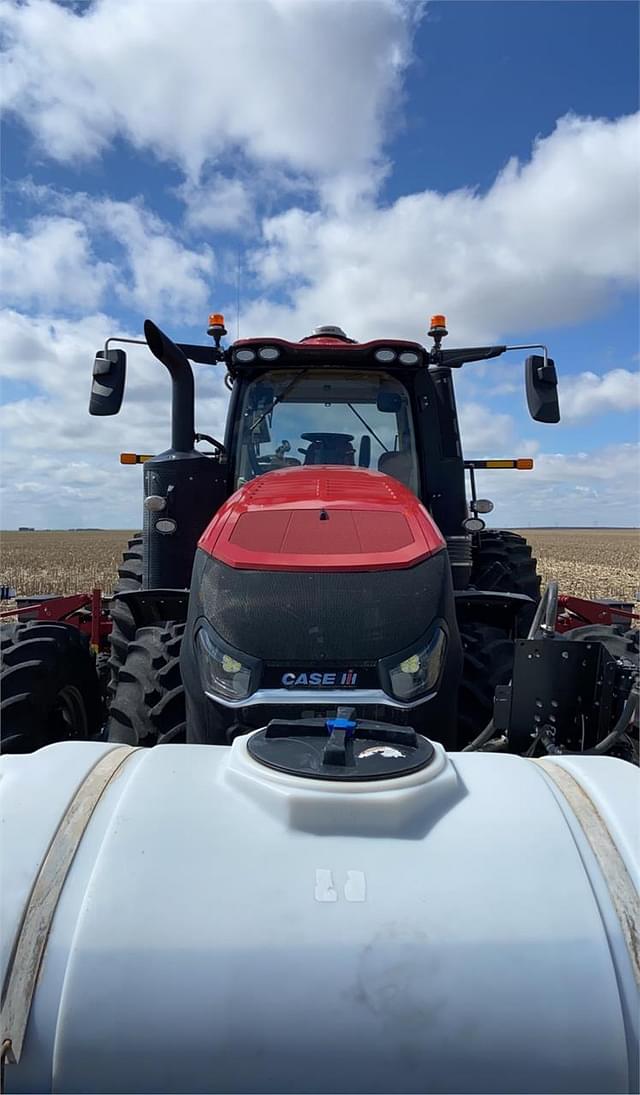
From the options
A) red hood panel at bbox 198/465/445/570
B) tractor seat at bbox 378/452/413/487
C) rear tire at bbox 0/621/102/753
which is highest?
tractor seat at bbox 378/452/413/487

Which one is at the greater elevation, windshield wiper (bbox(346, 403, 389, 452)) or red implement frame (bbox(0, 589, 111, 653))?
windshield wiper (bbox(346, 403, 389, 452))

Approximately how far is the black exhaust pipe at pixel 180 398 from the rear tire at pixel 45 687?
1272 millimetres

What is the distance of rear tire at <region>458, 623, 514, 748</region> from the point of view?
313 cm

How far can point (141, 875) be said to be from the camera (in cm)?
123

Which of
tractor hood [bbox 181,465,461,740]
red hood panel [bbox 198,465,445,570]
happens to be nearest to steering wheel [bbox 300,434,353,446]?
red hood panel [bbox 198,465,445,570]

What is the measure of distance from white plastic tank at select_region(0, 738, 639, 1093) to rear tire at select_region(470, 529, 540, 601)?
3.78m

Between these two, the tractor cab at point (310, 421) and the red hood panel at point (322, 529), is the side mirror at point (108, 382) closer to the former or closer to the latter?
the tractor cab at point (310, 421)

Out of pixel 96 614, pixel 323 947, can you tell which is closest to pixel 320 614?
pixel 323 947

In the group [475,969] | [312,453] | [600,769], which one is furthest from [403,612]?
[312,453]

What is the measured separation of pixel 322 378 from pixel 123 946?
3.50 m

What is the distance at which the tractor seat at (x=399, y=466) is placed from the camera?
4.25m

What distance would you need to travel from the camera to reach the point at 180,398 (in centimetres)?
395

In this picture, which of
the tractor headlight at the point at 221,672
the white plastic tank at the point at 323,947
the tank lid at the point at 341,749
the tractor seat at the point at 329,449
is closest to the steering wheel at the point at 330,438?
the tractor seat at the point at 329,449

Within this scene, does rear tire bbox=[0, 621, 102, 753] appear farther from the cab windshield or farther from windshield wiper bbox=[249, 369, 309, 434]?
windshield wiper bbox=[249, 369, 309, 434]
